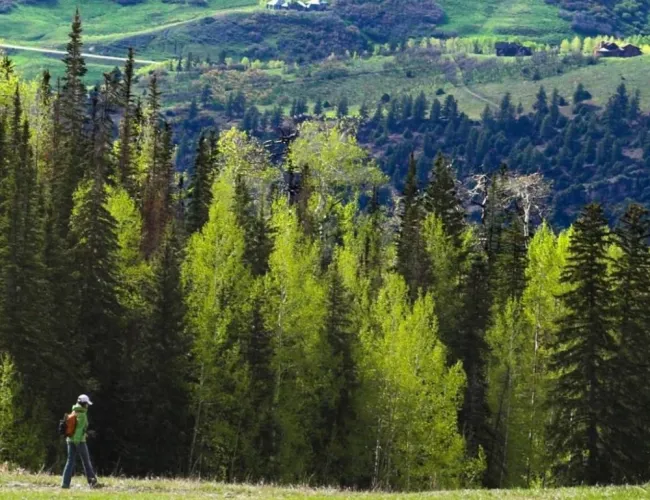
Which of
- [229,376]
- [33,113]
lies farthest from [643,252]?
[33,113]

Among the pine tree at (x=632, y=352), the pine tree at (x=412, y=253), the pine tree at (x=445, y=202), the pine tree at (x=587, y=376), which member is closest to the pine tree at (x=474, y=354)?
the pine tree at (x=412, y=253)

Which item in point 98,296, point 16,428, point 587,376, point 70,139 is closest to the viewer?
point 16,428

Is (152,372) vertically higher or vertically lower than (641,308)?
lower

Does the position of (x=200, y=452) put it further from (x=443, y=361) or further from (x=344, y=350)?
(x=443, y=361)

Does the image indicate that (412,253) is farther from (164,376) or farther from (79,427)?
(79,427)

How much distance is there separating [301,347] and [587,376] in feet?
59.5

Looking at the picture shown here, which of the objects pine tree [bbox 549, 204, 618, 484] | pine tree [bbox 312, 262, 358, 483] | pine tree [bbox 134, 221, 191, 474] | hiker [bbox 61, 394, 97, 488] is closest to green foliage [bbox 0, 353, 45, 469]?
pine tree [bbox 134, 221, 191, 474]

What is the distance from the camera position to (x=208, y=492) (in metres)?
36.4

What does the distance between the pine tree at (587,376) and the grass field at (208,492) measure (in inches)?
1141

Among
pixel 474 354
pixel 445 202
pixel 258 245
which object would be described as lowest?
pixel 474 354

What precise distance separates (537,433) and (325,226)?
122ft

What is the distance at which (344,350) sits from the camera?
7194cm

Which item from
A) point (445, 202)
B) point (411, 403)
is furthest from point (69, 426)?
point (445, 202)

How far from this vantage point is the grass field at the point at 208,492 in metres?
32.6
